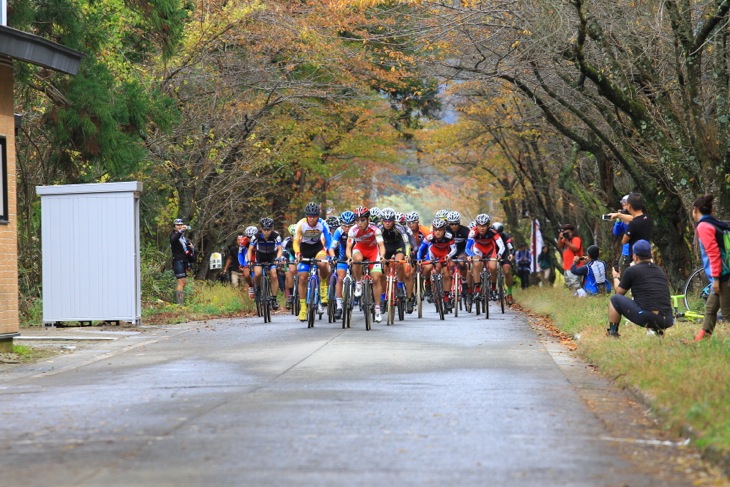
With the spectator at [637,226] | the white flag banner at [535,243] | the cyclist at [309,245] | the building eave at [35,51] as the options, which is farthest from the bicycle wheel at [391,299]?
the white flag banner at [535,243]

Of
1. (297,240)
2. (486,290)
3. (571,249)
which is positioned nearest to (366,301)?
(297,240)

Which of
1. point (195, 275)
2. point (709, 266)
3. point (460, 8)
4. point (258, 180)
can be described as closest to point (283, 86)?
point (258, 180)

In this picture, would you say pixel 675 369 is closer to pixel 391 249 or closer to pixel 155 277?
pixel 391 249

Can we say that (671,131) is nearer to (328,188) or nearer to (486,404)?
(486,404)

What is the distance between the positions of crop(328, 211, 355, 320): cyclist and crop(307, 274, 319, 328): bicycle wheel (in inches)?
15.7

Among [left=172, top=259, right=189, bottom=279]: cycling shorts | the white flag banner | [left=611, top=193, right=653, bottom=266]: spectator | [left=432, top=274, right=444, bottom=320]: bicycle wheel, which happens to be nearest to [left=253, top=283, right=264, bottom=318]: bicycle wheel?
[left=432, top=274, right=444, bottom=320]: bicycle wheel

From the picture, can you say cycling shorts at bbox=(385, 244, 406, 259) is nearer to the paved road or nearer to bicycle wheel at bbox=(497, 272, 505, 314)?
bicycle wheel at bbox=(497, 272, 505, 314)

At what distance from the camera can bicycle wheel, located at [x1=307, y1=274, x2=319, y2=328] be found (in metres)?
21.2

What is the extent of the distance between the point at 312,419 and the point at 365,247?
12359 millimetres

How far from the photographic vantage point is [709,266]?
13766mm

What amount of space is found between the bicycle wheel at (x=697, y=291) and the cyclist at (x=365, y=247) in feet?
16.4

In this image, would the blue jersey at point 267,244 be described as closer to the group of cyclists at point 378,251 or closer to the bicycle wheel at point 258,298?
the group of cyclists at point 378,251

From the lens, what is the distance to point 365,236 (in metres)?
21.7

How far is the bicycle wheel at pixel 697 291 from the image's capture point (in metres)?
19.5
